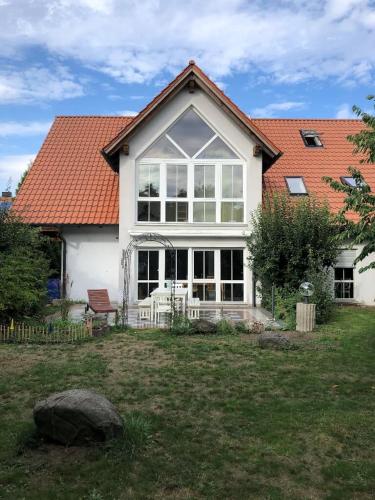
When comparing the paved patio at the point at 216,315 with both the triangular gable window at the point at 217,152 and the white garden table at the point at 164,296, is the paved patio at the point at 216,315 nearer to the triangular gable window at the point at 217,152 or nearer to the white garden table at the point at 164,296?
the white garden table at the point at 164,296

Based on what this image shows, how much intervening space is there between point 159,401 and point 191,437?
1.36 m

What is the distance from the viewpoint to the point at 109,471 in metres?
4.77

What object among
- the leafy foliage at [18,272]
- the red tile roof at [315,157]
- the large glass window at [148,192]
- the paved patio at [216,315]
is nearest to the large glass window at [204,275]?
the paved patio at [216,315]

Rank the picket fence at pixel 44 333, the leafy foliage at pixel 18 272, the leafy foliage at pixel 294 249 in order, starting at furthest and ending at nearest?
the leafy foliage at pixel 294 249 → the leafy foliage at pixel 18 272 → the picket fence at pixel 44 333

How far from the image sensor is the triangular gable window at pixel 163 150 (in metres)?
17.7

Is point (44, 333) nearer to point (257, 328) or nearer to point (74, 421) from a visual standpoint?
point (257, 328)

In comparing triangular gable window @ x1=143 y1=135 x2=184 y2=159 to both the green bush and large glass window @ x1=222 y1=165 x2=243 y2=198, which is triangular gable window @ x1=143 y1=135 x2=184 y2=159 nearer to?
large glass window @ x1=222 y1=165 x2=243 y2=198

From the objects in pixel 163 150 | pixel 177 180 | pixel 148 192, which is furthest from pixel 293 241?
pixel 163 150

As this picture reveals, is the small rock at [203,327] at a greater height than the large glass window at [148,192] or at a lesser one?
lesser

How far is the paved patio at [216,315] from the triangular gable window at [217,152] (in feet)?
18.5

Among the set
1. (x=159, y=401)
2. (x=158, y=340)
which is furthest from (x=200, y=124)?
(x=159, y=401)

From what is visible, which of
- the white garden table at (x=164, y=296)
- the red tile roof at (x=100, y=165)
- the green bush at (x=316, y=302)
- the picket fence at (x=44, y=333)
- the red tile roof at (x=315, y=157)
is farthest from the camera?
the red tile roof at (x=315, y=157)

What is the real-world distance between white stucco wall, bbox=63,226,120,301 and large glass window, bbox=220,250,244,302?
4220 millimetres

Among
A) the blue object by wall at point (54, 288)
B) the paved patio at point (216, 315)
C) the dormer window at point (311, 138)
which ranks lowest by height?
the paved patio at point (216, 315)
